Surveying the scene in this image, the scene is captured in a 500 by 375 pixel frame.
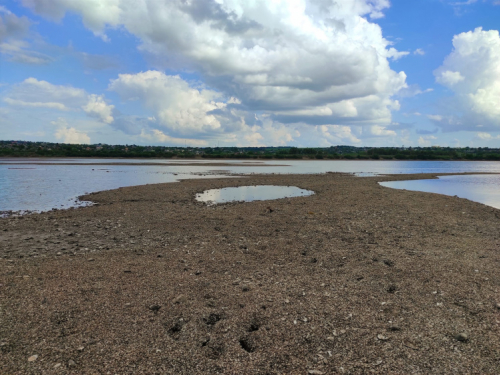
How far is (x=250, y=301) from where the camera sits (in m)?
6.82

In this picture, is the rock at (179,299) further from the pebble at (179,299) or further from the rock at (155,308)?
the rock at (155,308)

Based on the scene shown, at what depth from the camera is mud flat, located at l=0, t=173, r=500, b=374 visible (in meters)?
4.93

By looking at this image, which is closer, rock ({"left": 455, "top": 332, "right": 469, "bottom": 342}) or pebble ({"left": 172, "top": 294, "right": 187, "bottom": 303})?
rock ({"left": 455, "top": 332, "right": 469, "bottom": 342})

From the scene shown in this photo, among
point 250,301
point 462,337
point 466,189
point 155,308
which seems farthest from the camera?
point 466,189

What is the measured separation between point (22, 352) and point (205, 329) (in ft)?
8.84

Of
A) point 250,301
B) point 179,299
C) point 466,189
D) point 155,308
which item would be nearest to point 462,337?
point 250,301

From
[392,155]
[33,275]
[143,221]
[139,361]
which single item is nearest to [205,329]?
[139,361]

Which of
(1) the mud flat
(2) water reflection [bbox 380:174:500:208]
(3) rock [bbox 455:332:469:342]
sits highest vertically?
(3) rock [bbox 455:332:469:342]

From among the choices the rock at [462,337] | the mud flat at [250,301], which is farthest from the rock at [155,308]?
the rock at [462,337]

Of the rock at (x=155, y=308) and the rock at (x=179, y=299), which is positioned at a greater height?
the rock at (x=179, y=299)

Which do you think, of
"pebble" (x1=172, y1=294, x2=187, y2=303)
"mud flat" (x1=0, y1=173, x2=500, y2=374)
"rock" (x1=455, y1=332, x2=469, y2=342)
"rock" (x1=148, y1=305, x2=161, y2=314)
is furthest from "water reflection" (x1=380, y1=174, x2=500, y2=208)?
"rock" (x1=148, y1=305, x2=161, y2=314)

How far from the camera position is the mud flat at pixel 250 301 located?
4930mm

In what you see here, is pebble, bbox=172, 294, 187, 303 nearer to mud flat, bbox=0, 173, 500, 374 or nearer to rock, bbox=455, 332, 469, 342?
mud flat, bbox=0, 173, 500, 374

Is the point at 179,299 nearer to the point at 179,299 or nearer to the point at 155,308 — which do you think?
the point at 179,299
